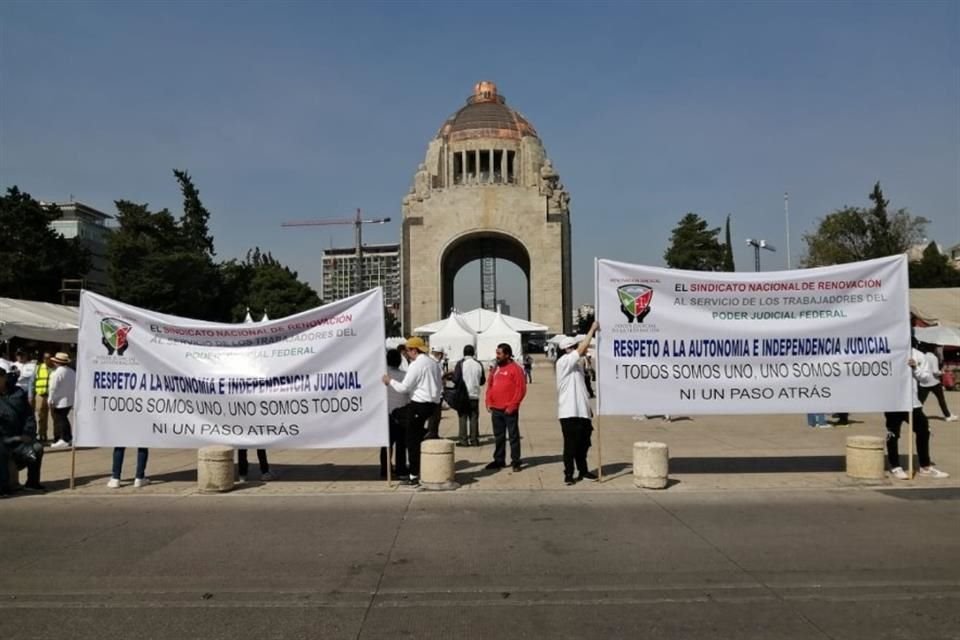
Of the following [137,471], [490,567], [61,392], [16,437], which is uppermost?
[61,392]

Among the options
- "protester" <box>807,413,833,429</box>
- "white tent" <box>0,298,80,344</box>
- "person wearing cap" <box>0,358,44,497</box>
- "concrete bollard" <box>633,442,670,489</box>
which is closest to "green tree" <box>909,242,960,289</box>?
"protester" <box>807,413,833,429</box>

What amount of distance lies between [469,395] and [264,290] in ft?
203

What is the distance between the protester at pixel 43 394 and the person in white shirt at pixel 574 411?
1092cm

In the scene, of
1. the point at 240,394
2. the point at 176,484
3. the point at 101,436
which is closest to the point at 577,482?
the point at 240,394

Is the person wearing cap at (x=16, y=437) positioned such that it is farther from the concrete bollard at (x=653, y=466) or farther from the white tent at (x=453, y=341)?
the white tent at (x=453, y=341)

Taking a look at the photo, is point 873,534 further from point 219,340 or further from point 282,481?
point 219,340

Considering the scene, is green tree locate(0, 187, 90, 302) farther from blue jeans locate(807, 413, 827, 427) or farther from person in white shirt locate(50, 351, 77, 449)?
blue jeans locate(807, 413, 827, 427)

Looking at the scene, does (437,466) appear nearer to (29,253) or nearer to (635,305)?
(635,305)

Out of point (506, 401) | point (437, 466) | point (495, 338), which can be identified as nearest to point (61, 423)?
point (437, 466)

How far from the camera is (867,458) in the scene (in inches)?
364

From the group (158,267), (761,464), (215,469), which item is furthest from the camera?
(158,267)

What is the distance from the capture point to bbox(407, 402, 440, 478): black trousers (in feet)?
31.4

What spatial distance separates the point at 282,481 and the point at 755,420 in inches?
449

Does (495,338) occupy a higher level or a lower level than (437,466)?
higher
